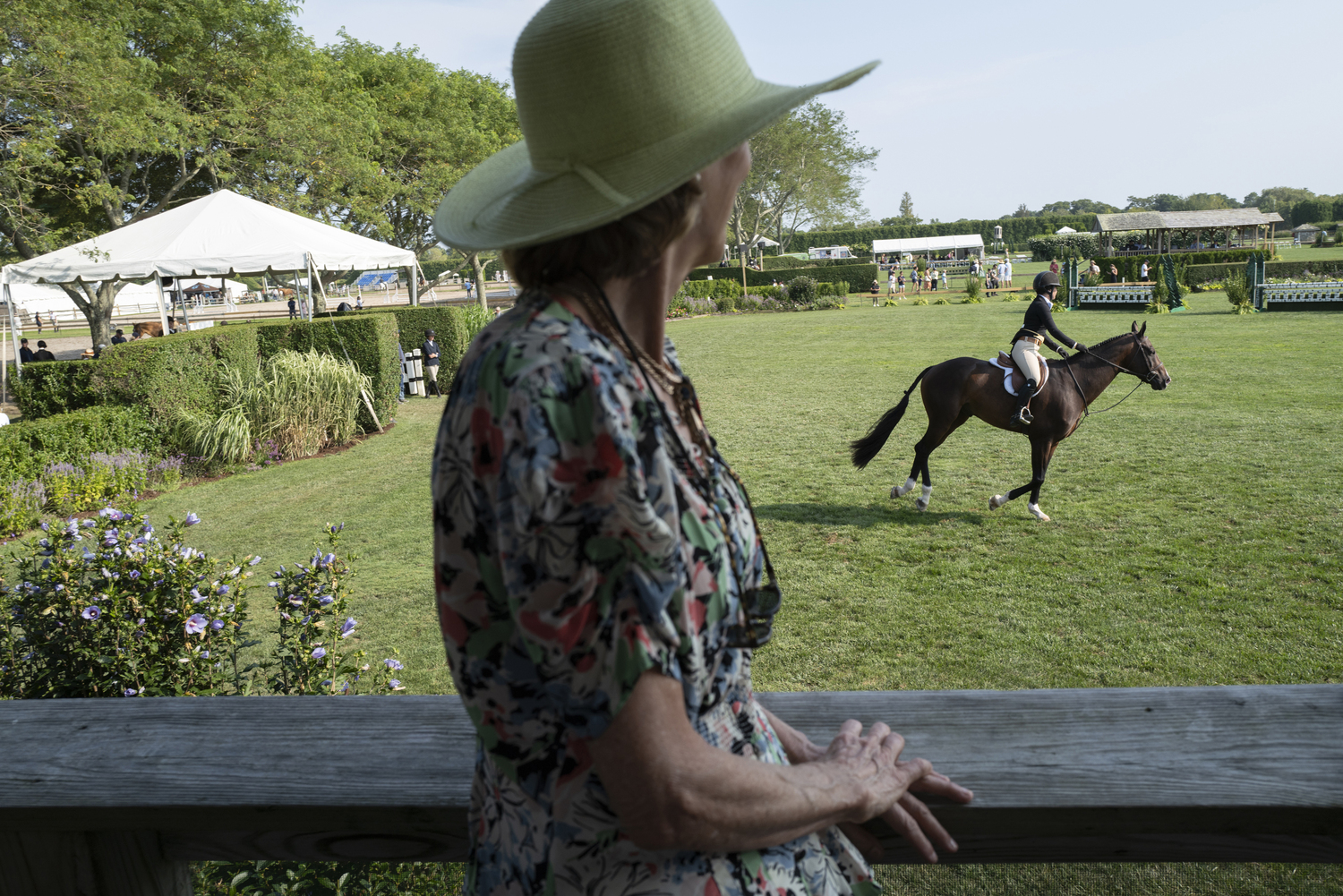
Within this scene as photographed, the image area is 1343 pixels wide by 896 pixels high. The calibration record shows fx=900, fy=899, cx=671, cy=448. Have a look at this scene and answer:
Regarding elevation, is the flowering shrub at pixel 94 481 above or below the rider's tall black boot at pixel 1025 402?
below

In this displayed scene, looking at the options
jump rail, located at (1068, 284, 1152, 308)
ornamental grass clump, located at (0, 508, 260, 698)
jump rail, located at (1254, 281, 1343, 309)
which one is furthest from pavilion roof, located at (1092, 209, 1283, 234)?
ornamental grass clump, located at (0, 508, 260, 698)

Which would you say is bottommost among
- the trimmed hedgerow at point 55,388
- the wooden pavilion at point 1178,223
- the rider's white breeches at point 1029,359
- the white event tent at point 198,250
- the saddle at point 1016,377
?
the saddle at point 1016,377

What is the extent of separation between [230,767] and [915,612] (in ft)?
17.4

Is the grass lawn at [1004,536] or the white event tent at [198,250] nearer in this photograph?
the grass lawn at [1004,536]

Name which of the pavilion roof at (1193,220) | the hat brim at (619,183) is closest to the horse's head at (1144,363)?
the hat brim at (619,183)

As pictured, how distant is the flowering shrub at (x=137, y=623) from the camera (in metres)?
3.34

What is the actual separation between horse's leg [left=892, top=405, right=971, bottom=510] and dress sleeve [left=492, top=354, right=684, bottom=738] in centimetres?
779

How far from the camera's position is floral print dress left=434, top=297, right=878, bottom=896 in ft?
2.68

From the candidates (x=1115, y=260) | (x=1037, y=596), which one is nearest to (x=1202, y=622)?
(x=1037, y=596)

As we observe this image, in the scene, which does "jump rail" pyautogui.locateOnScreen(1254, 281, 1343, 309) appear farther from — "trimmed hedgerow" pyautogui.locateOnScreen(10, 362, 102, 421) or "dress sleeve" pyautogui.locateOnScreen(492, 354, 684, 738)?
"dress sleeve" pyautogui.locateOnScreen(492, 354, 684, 738)

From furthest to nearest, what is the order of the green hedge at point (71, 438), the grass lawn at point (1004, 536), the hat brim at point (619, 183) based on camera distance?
the green hedge at point (71, 438), the grass lawn at point (1004, 536), the hat brim at point (619, 183)

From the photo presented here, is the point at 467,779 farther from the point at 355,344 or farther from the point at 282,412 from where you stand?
the point at 355,344

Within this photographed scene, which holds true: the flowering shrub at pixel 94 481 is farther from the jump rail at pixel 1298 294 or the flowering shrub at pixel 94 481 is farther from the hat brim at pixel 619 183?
the jump rail at pixel 1298 294

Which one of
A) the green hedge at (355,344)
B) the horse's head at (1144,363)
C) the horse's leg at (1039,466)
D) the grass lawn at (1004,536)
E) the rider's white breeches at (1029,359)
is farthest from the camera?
the green hedge at (355,344)
